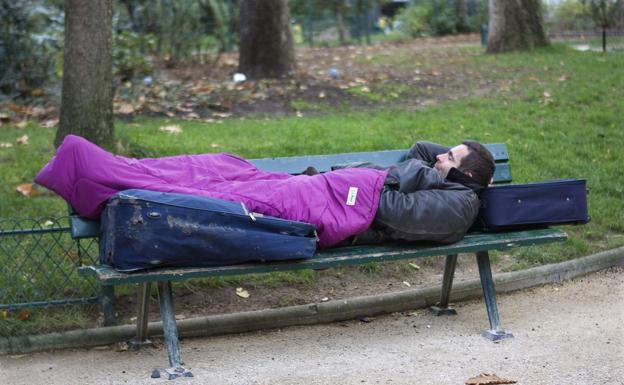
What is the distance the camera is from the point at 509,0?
15.0 metres

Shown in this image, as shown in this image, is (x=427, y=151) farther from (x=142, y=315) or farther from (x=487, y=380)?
(x=142, y=315)

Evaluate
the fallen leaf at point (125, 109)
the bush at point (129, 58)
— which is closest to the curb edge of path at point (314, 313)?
the fallen leaf at point (125, 109)

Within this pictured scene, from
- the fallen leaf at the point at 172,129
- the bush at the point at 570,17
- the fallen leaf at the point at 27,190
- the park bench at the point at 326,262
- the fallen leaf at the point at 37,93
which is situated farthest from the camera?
the bush at the point at 570,17

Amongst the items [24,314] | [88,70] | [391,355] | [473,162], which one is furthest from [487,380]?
[88,70]

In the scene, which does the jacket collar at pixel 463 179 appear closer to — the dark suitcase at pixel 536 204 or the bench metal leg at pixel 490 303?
the dark suitcase at pixel 536 204

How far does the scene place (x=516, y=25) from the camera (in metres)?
15.1

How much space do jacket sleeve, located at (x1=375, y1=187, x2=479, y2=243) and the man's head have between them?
0.24 meters

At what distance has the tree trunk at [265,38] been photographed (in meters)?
11.8

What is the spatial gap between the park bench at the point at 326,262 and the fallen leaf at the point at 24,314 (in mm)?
439

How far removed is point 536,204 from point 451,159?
0.55m

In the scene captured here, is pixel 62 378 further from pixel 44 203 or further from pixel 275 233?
pixel 44 203

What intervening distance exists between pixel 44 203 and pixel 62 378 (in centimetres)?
233

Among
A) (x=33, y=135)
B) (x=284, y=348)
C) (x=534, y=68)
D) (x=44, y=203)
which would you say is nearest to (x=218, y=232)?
(x=284, y=348)

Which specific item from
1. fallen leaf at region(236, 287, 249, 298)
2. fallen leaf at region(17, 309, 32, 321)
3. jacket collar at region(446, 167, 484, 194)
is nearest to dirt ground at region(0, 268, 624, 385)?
fallen leaf at region(17, 309, 32, 321)
